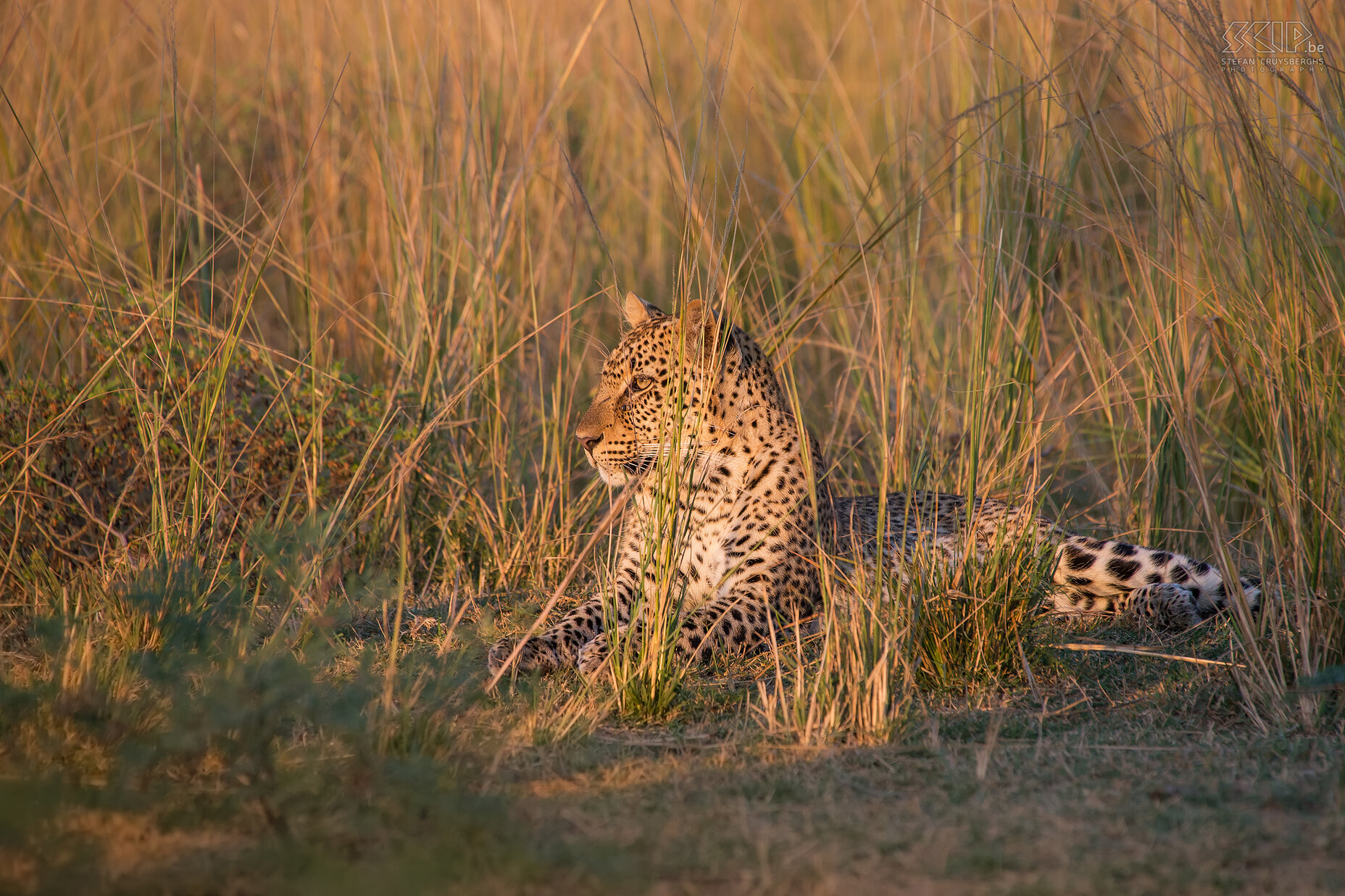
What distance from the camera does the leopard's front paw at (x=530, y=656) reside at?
13.0 feet

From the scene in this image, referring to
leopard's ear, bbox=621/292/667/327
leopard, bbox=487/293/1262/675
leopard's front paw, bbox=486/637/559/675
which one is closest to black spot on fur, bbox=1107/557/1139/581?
leopard, bbox=487/293/1262/675

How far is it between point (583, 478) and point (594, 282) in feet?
4.59

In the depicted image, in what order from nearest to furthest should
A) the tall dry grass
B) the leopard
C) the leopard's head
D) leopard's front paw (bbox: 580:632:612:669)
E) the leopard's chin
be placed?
the tall dry grass → leopard's front paw (bbox: 580:632:612:669) → the leopard → the leopard's head → the leopard's chin

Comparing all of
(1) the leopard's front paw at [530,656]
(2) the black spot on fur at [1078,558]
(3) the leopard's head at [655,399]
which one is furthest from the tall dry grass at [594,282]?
(1) the leopard's front paw at [530,656]

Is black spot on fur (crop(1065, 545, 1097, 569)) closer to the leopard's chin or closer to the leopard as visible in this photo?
the leopard

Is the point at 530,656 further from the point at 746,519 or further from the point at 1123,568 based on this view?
the point at 1123,568

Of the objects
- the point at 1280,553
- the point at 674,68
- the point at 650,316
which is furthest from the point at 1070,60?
the point at 674,68

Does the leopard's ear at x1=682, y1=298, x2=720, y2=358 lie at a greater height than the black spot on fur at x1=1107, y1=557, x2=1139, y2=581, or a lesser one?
greater

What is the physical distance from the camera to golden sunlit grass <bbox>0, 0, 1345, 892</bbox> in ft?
8.43

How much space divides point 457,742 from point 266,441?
2.56 m

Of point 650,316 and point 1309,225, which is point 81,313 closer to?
point 650,316

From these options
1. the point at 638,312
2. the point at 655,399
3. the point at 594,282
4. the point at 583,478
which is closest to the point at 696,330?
the point at 655,399

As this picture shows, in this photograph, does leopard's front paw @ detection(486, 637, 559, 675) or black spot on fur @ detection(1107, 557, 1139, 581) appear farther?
black spot on fur @ detection(1107, 557, 1139, 581)

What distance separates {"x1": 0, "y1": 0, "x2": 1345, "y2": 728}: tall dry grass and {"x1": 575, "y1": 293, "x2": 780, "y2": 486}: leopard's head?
265mm
